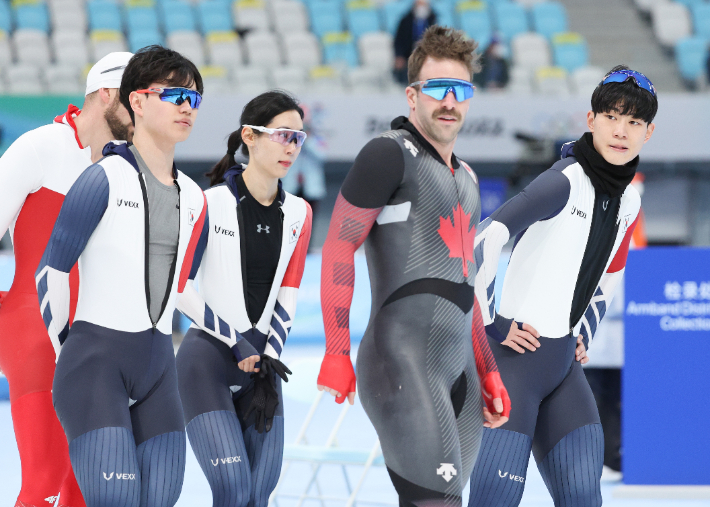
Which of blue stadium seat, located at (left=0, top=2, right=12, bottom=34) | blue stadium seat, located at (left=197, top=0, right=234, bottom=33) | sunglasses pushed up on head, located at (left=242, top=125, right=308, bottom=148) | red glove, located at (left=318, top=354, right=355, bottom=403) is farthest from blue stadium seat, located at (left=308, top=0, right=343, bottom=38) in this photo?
red glove, located at (left=318, top=354, right=355, bottom=403)

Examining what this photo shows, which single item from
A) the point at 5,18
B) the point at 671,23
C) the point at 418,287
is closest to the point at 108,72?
the point at 418,287

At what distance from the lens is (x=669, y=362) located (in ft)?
19.6

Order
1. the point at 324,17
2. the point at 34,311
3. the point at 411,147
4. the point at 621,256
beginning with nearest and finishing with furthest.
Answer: the point at 411,147 < the point at 34,311 < the point at 621,256 < the point at 324,17

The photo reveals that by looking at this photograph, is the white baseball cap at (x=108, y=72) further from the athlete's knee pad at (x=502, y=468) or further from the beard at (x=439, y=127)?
the athlete's knee pad at (x=502, y=468)

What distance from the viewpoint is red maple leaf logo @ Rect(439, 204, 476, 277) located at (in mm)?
3191

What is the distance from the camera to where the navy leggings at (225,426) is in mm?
3631

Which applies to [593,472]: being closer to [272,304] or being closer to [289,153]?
[272,304]

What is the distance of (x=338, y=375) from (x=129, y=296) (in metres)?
0.78

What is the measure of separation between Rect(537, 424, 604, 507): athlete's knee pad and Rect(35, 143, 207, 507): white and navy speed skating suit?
4.87 feet

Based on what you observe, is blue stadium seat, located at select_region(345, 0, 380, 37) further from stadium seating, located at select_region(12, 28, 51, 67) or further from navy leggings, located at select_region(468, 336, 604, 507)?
navy leggings, located at select_region(468, 336, 604, 507)

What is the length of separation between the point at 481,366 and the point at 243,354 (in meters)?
1.03

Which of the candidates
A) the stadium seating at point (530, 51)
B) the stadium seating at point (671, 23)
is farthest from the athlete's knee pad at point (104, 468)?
the stadium seating at point (671, 23)

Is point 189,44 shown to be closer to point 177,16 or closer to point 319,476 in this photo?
point 177,16

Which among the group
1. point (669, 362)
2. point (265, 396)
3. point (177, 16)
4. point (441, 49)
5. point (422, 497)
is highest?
point (177, 16)
